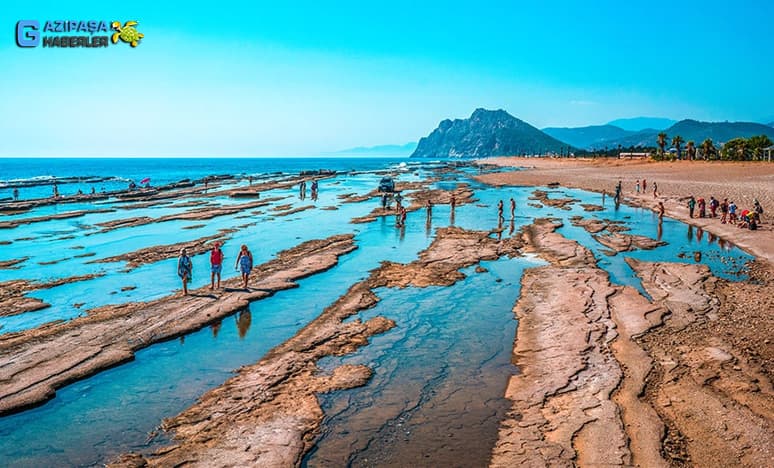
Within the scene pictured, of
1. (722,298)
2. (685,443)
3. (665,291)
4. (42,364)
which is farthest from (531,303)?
(42,364)

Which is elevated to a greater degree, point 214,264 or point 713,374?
point 214,264

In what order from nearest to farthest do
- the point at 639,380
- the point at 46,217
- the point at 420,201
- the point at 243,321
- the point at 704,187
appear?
1. the point at 639,380
2. the point at 243,321
3. the point at 46,217
4. the point at 704,187
5. the point at 420,201

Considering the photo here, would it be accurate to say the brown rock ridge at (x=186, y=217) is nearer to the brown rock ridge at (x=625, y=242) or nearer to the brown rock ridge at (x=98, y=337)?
the brown rock ridge at (x=98, y=337)

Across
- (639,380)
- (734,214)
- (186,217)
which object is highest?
(734,214)

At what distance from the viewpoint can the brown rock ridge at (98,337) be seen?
496 inches

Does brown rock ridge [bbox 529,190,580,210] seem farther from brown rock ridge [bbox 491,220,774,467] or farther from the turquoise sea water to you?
brown rock ridge [bbox 491,220,774,467]

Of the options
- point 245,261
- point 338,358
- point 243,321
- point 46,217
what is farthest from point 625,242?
point 46,217

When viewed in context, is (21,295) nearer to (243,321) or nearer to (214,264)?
(214,264)

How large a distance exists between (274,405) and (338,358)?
321cm

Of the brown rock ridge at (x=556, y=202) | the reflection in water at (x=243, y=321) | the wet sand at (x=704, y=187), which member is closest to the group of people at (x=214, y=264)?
the reflection in water at (x=243, y=321)

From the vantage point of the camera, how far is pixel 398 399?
1189 centimetres

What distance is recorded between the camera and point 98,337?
51.2 feet

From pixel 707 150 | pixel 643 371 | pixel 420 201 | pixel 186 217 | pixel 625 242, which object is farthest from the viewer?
pixel 707 150

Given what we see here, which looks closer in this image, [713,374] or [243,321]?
[713,374]
